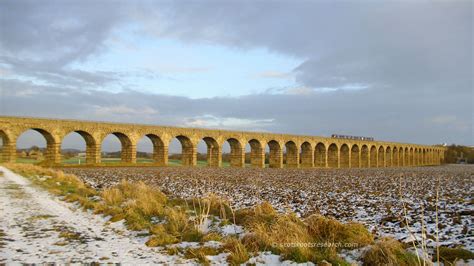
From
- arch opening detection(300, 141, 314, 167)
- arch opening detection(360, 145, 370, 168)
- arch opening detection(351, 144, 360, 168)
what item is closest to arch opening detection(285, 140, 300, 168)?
arch opening detection(300, 141, 314, 167)

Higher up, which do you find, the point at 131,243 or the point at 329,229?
the point at 329,229

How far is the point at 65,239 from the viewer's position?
5.56m

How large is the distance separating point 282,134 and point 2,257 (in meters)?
44.2

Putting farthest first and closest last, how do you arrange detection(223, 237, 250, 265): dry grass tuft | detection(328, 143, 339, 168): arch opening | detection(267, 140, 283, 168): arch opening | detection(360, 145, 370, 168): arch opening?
1. detection(360, 145, 370, 168): arch opening
2. detection(328, 143, 339, 168): arch opening
3. detection(267, 140, 283, 168): arch opening
4. detection(223, 237, 250, 265): dry grass tuft

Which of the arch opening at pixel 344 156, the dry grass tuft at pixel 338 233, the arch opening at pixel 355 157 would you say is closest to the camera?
the dry grass tuft at pixel 338 233

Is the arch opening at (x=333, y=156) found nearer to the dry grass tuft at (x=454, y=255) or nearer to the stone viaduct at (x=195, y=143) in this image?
the stone viaduct at (x=195, y=143)

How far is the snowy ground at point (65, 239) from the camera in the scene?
15.1ft

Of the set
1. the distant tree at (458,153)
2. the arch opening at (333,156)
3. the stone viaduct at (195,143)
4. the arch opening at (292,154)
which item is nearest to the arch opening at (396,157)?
the stone viaduct at (195,143)

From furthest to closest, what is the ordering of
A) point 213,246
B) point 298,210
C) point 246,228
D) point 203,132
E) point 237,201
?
point 203,132, point 237,201, point 298,210, point 246,228, point 213,246

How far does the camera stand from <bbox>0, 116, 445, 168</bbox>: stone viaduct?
2861 cm

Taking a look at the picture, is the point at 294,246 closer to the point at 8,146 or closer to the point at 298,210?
the point at 298,210

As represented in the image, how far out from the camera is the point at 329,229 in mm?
5309

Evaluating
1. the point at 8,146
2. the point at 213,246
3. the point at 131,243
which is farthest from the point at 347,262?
the point at 8,146

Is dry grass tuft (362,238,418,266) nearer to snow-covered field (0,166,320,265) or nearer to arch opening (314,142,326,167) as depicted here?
snow-covered field (0,166,320,265)
